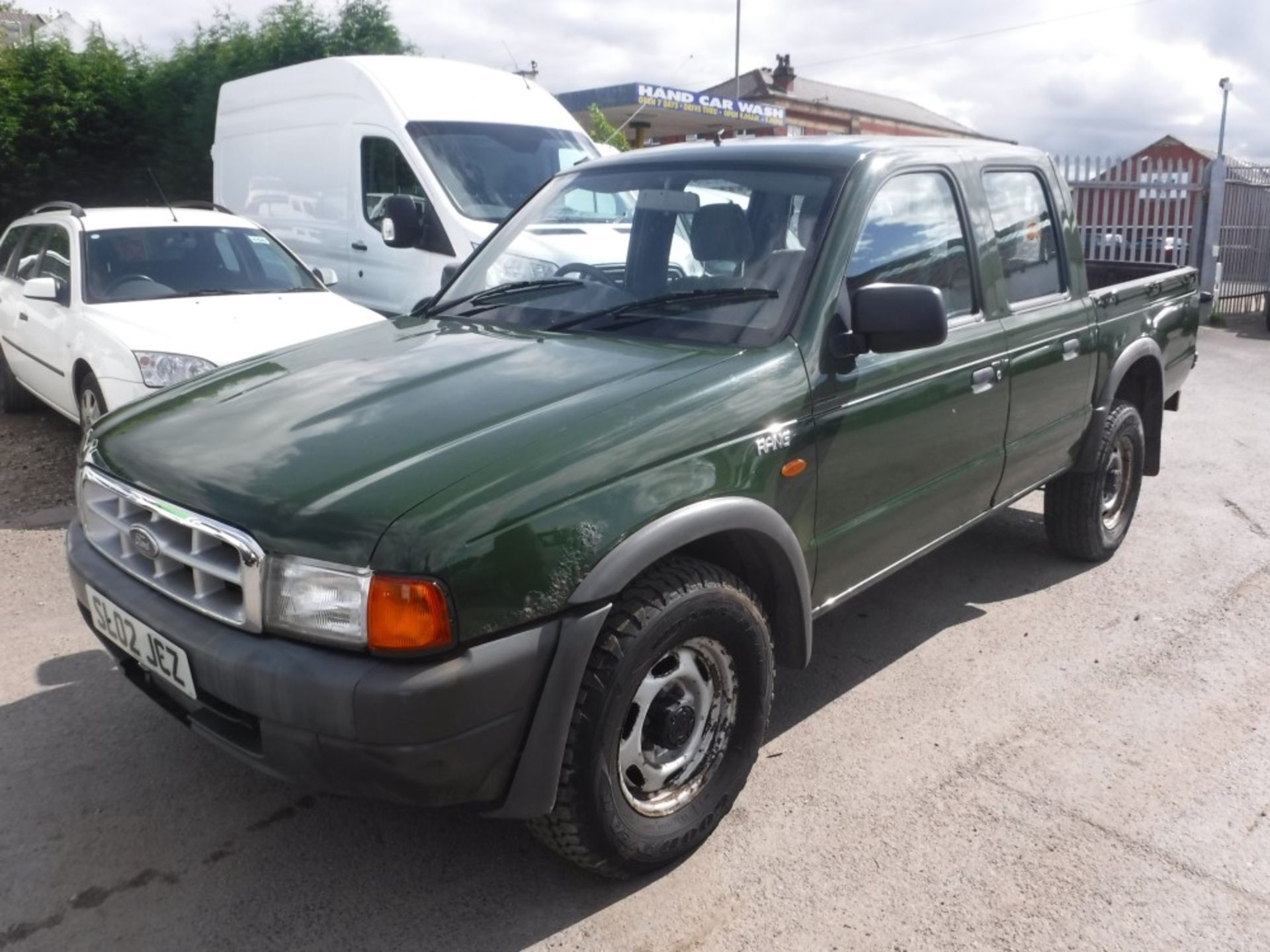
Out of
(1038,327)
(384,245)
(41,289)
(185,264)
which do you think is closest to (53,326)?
(41,289)

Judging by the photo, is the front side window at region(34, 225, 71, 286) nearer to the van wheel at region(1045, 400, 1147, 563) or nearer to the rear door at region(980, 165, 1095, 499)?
the rear door at region(980, 165, 1095, 499)

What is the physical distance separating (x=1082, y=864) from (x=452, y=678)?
182 centimetres

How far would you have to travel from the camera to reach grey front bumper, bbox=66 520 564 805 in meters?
2.26

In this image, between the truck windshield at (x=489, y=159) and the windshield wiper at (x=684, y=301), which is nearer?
the windshield wiper at (x=684, y=301)

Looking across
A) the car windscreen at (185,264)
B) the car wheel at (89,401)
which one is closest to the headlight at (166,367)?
the car wheel at (89,401)

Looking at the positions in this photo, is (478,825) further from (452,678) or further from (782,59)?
(782,59)

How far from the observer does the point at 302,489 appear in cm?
246

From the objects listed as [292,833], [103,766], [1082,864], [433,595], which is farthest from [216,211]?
[1082,864]

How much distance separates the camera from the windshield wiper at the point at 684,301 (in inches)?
130

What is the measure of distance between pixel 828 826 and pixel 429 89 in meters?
7.14

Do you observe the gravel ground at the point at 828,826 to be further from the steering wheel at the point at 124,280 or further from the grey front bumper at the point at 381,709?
the steering wheel at the point at 124,280

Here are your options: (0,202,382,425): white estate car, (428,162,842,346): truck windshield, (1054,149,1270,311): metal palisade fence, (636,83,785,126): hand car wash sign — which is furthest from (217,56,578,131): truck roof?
(636,83,785,126): hand car wash sign

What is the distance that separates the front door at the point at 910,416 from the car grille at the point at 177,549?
1.60 meters

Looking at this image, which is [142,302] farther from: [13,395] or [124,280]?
[13,395]
